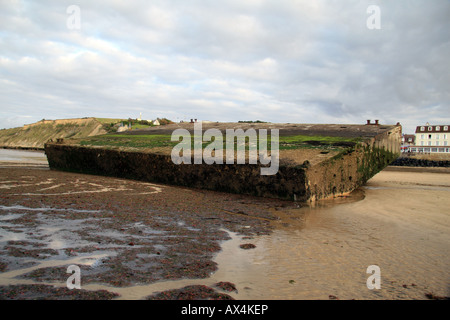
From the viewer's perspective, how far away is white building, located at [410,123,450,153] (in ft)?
284

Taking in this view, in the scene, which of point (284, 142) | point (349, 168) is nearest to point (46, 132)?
point (284, 142)

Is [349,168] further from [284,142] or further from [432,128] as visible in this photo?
[432,128]

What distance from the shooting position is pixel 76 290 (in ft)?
10.1

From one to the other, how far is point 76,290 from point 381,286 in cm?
307

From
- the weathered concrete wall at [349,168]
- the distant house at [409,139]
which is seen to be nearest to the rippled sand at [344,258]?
the weathered concrete wall at [349,168]

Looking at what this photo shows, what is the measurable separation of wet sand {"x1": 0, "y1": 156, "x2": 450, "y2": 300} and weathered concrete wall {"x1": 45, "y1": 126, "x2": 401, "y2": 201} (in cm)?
85

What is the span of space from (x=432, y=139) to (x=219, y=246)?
101 m

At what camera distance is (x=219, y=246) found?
482 centimetres

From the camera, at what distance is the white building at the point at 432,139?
86.7 meters

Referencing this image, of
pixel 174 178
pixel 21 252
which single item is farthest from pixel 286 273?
pixel 174 178

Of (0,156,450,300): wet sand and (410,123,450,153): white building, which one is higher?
(410,123,450,153): white building

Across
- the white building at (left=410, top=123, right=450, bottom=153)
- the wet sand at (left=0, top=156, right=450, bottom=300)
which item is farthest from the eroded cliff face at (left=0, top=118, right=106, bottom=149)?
the white building at (left=410, top=123, right=450, bottom=153)

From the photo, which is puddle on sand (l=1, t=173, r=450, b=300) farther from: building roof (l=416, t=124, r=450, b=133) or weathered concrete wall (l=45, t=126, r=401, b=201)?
building roof (l=416, t=124, r=450, b=133)

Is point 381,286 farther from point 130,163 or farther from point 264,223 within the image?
point 130,163
